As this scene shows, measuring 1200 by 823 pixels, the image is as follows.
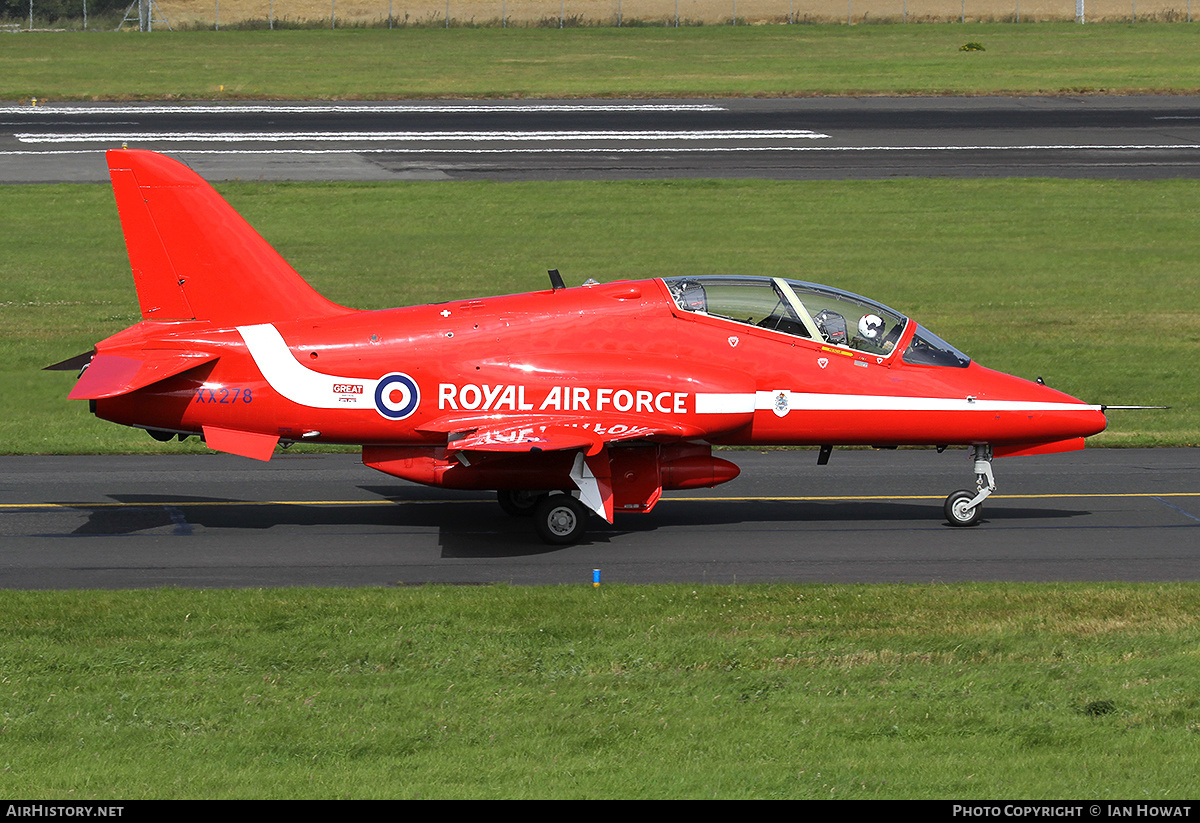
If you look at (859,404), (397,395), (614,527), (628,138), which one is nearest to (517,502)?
(614,527)

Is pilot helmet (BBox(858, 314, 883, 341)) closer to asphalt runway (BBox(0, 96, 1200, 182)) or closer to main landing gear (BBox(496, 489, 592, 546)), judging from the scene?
main landing gear (BBox(496, 489, 592, 546))

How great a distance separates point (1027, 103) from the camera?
52156 millimetres

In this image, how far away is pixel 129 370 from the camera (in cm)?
1628

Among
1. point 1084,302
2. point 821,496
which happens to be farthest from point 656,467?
point 1084,302

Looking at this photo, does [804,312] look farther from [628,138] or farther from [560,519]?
[628,138]

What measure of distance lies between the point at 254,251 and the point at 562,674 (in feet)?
26.6

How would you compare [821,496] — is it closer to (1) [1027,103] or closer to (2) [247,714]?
(2) [247,714]

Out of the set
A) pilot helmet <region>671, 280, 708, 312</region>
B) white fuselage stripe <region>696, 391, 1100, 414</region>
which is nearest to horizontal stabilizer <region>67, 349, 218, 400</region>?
pilot helmet <region>671, 280, 708, 312</region>

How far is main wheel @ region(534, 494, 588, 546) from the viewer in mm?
16422

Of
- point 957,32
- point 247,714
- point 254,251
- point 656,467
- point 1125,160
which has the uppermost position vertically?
point 957,32

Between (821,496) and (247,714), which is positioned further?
(821,496)

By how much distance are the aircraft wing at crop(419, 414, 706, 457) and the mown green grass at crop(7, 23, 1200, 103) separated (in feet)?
133

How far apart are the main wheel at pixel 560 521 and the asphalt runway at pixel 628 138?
2426cm

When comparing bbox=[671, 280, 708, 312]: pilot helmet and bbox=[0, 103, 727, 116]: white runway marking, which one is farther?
bbox=[0, 103, 727, 116]: white runway marking
